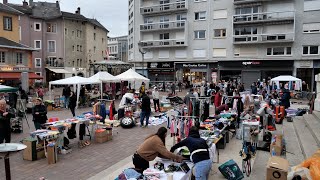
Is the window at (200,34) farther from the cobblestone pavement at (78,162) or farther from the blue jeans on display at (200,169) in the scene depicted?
the blue jeans on display at (200,169)

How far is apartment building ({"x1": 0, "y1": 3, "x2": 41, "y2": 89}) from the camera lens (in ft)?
97.7

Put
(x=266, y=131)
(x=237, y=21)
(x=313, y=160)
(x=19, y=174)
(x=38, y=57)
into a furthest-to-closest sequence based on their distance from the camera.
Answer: (x=38, y=57), (x=237, y=21), (x=266, y=131), (x=19, y=174), (x=313, y=160)

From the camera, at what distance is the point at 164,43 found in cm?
4338

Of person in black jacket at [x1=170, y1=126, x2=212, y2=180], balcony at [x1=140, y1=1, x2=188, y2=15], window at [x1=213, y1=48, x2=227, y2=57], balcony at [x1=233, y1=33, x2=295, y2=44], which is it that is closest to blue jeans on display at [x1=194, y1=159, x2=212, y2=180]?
person in black jacket at [x1=170, y1=126, x2=212, y2=180]

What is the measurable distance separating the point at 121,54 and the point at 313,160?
3407 inches

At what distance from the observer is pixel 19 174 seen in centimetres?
789

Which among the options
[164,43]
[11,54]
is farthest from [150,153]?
[164,43]

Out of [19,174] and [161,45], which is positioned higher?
[161,45]

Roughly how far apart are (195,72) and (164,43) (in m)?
6.55

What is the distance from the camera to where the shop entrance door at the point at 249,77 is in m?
37.7

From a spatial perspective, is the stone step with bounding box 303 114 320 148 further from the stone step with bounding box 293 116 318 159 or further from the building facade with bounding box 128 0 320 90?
the building facade with bounding box 128 0 320 90

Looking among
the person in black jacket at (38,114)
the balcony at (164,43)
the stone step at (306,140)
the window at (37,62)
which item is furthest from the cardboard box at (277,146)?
the window at (37,62)

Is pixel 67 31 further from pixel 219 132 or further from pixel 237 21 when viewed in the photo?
pixel 219 132

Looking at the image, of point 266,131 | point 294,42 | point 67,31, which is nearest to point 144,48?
point 67,31
